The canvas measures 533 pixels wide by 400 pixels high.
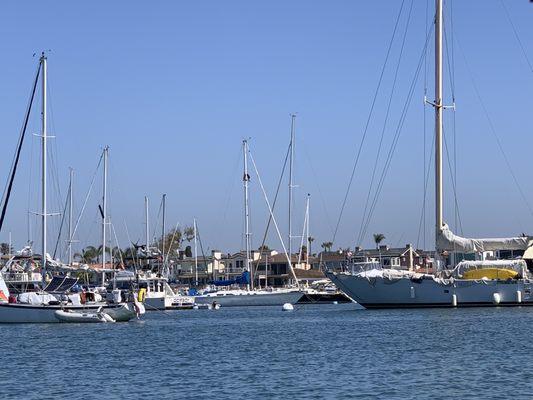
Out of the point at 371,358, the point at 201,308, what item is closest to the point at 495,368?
the point at 371,358

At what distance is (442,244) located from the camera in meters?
79.6

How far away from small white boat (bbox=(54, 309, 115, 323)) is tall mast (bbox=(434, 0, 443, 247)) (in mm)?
25116

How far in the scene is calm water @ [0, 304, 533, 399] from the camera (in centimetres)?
3497

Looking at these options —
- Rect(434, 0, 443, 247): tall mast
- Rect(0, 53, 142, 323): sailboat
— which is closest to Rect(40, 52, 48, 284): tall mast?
Rect(0, 53, 142, 323): sailboat

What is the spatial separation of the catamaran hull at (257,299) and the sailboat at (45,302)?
37290 mm

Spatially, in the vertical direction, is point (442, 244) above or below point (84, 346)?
above

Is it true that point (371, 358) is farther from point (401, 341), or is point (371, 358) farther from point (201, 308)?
→ point (201, 308)

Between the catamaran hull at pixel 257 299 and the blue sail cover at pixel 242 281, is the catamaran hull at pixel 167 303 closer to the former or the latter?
the catamaran hull at pixel 257 299

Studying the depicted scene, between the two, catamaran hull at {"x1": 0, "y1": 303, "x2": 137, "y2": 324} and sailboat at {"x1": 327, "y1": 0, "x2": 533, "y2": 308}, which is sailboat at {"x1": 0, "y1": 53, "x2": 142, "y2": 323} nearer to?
catamaran hull at {"x1": 0, "y1": 303, "x2": 137, "y2": 324}

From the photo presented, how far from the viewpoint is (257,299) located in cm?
10962

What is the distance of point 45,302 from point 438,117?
103ft

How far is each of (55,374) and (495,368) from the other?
50.9 ft

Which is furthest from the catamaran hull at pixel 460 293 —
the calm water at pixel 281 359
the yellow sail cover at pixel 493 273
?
the calm water at pixel 281 359

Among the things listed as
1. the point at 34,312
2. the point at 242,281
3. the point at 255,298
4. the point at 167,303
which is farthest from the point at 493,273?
the point at 242,281
